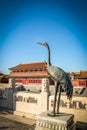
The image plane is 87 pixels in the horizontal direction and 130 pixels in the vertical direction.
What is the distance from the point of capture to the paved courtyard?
8125mm

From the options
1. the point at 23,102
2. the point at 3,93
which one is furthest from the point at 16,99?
the point at 3,93

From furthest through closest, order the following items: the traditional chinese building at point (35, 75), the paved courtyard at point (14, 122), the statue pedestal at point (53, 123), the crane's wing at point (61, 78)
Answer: the traditional chinese building at point (35, 75) → the paved courtyard at point (14, 122) → the crane's wing at point (61, 78) → the statue pedestal at point (53, 123)

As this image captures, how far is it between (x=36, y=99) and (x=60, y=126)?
4.69 metres

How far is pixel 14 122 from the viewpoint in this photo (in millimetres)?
9047

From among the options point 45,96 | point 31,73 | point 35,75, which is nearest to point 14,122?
point 45,96

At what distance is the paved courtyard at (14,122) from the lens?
812 centimetres

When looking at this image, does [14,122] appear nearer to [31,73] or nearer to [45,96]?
[45,96]

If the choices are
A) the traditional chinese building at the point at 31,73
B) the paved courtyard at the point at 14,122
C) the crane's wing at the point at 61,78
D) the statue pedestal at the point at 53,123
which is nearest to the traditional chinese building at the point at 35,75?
the traditional chinese building at the point at 31,73

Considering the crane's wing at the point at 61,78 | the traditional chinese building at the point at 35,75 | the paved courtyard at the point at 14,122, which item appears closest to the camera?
the crane's wing at the point at 61,78

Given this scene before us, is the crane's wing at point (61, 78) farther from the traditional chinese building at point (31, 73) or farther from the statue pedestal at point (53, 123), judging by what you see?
the traditional chinese building at point (31, 73)

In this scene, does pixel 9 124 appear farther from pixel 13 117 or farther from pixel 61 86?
pixel 61 86

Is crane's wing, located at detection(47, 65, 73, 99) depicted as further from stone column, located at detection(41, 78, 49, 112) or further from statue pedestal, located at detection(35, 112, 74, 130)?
stone column, located at detection(41, 78, 49, 112)

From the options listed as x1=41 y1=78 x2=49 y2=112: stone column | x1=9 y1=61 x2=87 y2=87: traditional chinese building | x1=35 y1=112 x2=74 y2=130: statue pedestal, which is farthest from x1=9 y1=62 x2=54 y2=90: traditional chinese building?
x1=35 y1=112 x2=74 y2=130: statue pedestal

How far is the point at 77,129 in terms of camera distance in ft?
25.6
